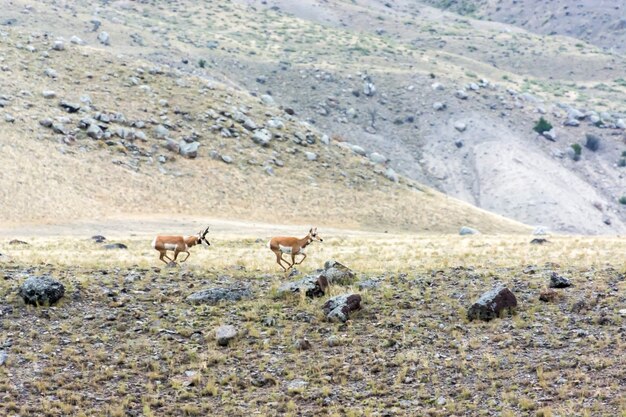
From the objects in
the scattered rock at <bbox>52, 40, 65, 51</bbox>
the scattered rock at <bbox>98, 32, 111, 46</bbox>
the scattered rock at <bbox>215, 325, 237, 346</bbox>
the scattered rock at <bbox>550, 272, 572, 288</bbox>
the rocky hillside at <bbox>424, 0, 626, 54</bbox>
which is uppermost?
the rocky hillside at <bbox>424, 0, 626, 54</bbox>

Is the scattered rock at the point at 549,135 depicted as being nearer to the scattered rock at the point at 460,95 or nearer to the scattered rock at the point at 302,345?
the scattered rock at the point at 460,95

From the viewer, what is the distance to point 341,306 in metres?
18.7

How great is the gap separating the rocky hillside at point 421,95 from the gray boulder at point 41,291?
200ft

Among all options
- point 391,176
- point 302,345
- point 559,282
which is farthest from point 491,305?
point 391,176

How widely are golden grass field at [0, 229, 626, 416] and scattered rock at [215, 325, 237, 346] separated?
144 millimetres

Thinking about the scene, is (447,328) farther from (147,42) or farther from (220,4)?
(220,4)

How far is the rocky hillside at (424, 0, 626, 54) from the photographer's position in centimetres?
15907

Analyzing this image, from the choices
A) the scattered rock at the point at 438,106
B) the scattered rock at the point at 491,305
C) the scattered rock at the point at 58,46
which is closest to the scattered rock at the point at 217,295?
the scattered rock at the point at 491,305

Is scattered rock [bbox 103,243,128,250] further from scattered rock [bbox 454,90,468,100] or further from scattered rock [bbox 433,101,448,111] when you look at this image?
scattered rock [bbox 454,90,468,100]

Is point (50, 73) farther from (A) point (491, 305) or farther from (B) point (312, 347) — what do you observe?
(A) point (491, 305)

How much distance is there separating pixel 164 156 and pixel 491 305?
46556 millimetres

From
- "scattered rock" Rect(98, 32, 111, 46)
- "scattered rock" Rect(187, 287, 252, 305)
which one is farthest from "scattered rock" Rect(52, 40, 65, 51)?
"scattered rock" Rect(187, 287, 252, 305)

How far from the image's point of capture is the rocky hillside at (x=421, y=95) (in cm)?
8925

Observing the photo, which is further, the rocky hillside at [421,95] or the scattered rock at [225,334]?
the rocky hillside at [421,95]
